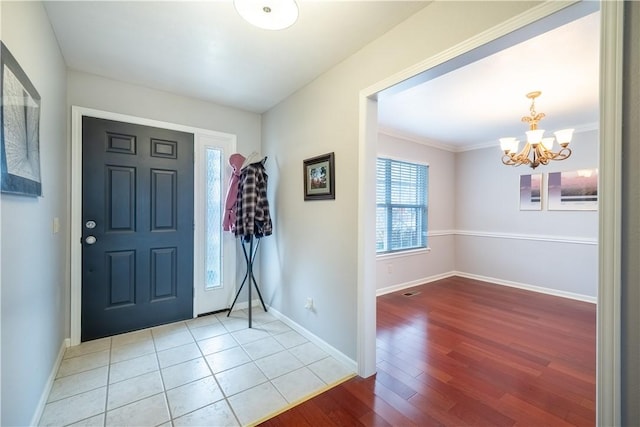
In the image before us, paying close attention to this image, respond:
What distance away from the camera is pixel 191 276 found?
2.93m

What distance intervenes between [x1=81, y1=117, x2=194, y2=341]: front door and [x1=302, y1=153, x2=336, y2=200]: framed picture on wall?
1322 millimetres

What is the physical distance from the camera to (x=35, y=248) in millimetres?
1530

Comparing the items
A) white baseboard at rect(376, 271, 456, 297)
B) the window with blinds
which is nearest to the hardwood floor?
white baseboard at rect(376, 271, 456, 297)

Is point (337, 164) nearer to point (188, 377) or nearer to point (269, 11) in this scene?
point (269, 11)

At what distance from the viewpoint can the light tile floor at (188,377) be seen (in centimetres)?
158

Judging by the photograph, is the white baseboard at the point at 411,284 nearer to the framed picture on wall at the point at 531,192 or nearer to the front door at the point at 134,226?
the framed picture on wall at the point at 531,192

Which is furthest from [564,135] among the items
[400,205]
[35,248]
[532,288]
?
[35,248]

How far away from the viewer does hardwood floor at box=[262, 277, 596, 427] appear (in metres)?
1.60

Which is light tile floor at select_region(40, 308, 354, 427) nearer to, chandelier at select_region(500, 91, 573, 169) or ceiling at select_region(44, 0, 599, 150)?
ceiling at select_region(44, 0, 599, 150)

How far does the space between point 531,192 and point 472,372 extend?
3420 mm

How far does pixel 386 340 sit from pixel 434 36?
8.01ft

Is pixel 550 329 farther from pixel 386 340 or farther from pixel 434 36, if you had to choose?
pixel 434 36

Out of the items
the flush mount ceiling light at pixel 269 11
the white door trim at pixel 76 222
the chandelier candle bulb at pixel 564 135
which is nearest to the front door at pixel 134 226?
the white door trim at pixel 76 222

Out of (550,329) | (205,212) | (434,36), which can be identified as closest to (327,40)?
(434,36)
